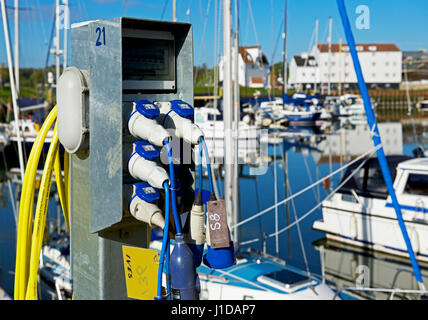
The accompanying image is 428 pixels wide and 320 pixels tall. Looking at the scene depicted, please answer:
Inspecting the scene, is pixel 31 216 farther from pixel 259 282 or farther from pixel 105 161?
pixel 259 282

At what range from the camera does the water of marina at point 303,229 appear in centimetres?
1354

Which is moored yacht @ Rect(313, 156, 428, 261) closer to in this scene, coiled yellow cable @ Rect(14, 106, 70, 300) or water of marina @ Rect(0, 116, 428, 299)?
water of marina @ Rect(0, 116, 428, 299)

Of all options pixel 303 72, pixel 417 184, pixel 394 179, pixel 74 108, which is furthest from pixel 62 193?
pixel 303 72

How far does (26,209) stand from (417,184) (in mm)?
12167

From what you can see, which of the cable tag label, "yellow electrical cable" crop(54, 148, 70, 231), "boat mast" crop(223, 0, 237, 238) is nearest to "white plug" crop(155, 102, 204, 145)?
the cable tag label

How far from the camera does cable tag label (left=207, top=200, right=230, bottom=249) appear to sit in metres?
2.61

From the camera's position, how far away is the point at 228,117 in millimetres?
10188

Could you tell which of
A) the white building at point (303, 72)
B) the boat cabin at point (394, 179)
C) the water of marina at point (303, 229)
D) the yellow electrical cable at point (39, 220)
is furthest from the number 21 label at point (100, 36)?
the white building at point (303, 72)

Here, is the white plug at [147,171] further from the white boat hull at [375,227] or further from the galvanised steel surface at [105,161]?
the white boat hull at [375,227]

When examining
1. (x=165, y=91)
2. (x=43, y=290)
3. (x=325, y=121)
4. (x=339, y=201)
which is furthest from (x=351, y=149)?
(x=165, y=91)

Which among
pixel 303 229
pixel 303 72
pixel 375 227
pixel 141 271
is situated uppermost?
pixel 303 72

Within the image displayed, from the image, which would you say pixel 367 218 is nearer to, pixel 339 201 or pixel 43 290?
pixel 339 201

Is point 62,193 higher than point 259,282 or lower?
higher
